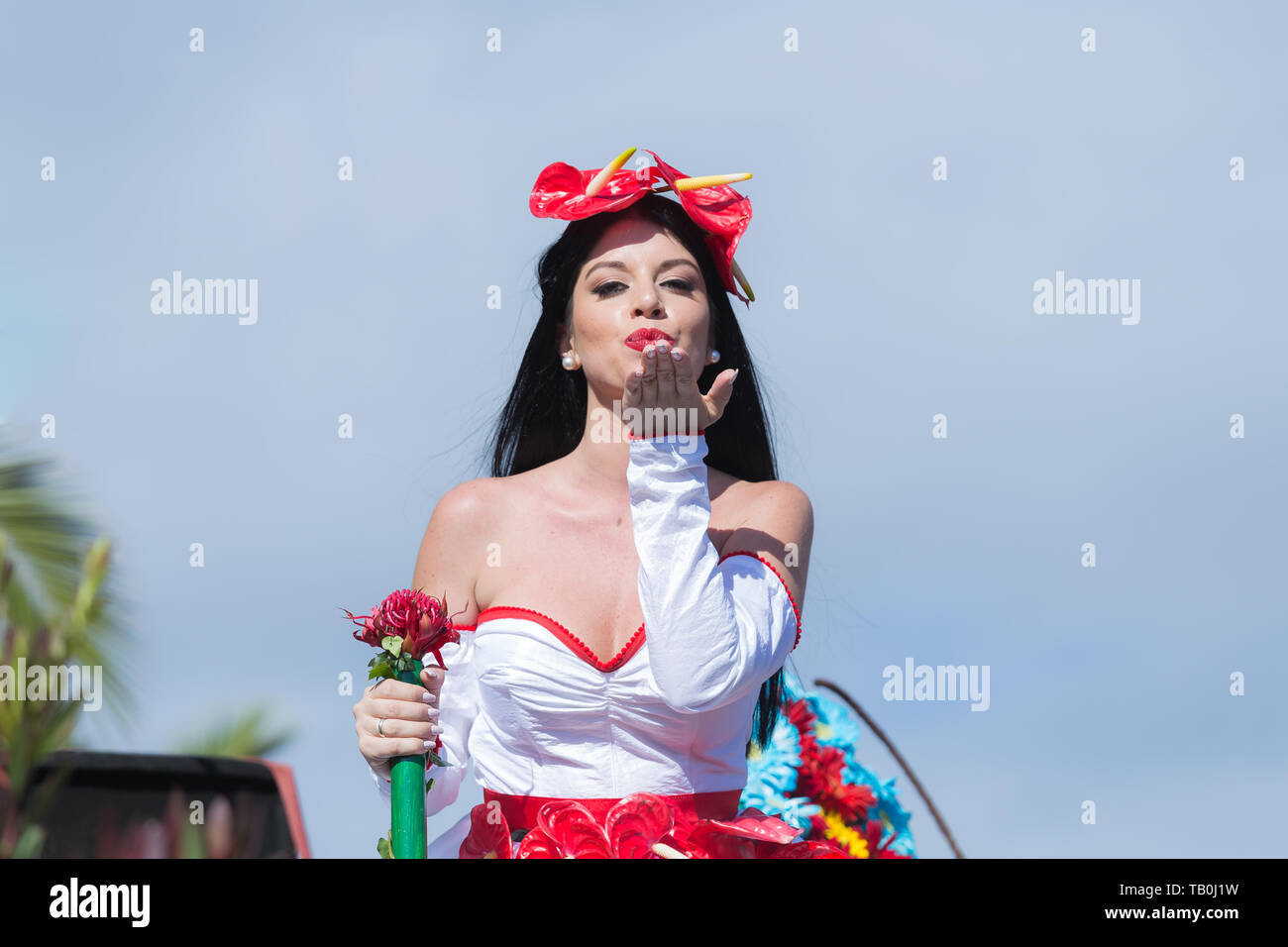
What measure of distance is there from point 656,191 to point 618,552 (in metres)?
0.94

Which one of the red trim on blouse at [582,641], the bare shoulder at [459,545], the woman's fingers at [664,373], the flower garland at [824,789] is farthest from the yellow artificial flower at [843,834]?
the woman's fingers at [664,373]

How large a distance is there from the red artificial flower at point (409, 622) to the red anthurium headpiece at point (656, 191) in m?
1.26

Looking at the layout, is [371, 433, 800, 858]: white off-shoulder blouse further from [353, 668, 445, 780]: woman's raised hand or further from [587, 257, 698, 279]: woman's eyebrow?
[587, 257, 698, 279]: woman's eyebrow

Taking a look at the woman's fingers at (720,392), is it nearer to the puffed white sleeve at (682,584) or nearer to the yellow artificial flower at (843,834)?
the puffed white sleeve at (682,584)

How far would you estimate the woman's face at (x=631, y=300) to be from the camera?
149 inches

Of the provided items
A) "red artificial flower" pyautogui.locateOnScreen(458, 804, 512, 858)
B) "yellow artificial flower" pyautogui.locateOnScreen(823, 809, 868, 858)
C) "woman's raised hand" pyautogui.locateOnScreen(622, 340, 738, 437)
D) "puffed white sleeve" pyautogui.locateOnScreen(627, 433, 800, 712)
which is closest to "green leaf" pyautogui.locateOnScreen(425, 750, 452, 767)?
"red artificial flower" pyautogui.locateOnScreen(458, 804, 512, 858)

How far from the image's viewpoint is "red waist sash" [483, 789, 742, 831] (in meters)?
3.54

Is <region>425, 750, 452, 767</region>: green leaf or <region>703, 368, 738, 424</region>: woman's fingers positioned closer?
<region>425, 750, 452, 767</region>: green leaf

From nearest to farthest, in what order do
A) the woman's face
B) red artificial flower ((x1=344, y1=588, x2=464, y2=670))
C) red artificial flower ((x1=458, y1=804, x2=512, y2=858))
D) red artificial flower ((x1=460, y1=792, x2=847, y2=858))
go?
red artificial flower ((x1=344, y1=588, x2=464, y2=670))
red artificial flower ((x1=460, y1=792, x2=847, y2=858))
red artificial flower ((x1=458, y1=804, x2=512, y2=858))
the woman's face

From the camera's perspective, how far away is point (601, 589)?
3.70m

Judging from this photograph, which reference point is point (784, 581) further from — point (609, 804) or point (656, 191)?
point (656, 191)

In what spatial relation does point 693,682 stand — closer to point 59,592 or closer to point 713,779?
point 713,779

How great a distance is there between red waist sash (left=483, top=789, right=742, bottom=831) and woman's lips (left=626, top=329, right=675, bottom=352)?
1.04 m

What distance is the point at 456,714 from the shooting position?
374 cm
